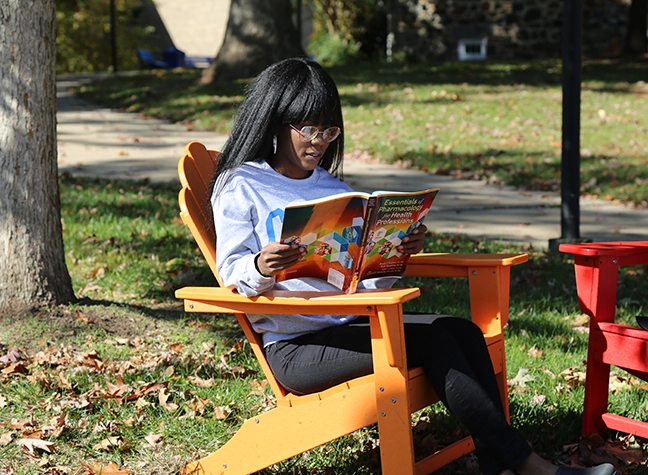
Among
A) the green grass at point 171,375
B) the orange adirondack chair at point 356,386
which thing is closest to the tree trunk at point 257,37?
the green grass at point 171,375

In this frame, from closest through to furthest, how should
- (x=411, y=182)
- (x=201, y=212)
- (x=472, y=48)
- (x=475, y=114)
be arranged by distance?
1. (x=201, y=212)
2. (x=411, y=182)
3. (x=475, y=114)
4. (x=472, y=48)

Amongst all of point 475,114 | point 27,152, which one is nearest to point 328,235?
point 27,152

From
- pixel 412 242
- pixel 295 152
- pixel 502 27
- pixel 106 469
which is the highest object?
pixel 502 27

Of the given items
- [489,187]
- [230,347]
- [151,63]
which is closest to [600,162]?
[489,187]

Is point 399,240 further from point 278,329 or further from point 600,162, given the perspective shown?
point 600,162

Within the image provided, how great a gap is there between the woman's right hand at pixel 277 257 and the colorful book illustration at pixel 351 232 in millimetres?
24

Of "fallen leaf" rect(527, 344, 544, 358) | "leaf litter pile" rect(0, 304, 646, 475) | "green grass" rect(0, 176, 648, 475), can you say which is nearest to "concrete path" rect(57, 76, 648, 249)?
"green grass" rect(0, 176, 648, 475)

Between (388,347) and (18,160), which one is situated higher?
(18,160)

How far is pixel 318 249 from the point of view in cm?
265

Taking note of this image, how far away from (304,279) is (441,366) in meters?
0.55

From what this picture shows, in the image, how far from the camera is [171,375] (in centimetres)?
385

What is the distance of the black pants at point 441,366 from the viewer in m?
2.57

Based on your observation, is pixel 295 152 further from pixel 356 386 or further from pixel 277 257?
pixel 356 386

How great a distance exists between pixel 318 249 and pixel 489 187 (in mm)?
6272
